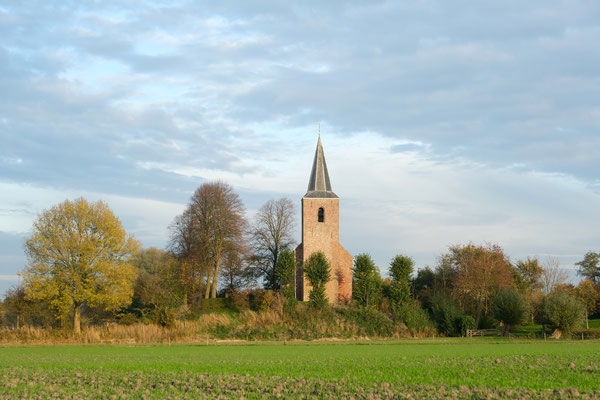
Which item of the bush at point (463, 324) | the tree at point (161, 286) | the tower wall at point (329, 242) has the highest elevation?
the tower wall at point (329, 242)

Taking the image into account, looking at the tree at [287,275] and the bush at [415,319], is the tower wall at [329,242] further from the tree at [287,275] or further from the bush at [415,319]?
the bush at [415,319]

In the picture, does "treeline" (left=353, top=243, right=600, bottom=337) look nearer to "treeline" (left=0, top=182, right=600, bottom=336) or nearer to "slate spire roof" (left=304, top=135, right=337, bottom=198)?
"treeline" (left=0, top=182, right=600, bottom=336)

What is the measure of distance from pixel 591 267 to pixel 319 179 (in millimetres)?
49679

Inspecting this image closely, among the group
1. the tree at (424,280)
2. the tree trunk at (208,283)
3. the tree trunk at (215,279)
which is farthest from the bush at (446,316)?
the tree trunk at (208,283)

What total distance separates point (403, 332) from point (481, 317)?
10858mm

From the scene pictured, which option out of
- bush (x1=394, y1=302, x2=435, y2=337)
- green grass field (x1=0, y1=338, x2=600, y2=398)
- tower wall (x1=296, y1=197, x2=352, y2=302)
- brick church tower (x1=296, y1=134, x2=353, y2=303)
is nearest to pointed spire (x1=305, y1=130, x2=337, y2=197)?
brick church tower (x1=296, y1=134, x2=353, y2=303)

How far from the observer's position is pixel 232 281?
67.8 m

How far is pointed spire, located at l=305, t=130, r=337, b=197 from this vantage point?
6369cm

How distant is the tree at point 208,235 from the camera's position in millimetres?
60906

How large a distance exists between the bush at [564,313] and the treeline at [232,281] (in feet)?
0.26

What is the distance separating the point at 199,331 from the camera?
46.4 metres

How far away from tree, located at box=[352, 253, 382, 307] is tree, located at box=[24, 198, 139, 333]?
20.8 meters

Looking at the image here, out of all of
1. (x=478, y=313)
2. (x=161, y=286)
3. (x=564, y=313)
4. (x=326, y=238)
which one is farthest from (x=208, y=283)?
(x=564, y=313)

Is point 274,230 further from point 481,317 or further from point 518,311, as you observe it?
point 518,311
